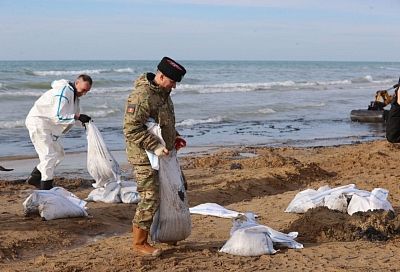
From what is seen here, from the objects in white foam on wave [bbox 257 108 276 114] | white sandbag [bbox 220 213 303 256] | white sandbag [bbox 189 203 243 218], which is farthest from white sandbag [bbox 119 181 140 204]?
white foam on wave [bbox 257 108 276 114]

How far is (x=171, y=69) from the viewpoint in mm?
5242

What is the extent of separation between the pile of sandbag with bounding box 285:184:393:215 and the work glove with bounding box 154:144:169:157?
265cm

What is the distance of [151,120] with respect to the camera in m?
5.34

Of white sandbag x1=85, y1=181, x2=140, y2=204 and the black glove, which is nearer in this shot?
the black glove

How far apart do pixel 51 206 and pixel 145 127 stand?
2.34 meters

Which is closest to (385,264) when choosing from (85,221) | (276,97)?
(85,221)

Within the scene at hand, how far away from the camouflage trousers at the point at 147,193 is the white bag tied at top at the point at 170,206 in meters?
0.06

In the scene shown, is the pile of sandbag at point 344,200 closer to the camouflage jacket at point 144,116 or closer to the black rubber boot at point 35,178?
the camouflage jacket at point 144,116

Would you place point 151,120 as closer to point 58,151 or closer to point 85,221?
point 85,221

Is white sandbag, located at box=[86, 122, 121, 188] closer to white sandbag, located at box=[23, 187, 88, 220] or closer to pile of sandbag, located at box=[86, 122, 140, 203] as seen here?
pile of sandbag, located at box=[86, 122, 140, 203]

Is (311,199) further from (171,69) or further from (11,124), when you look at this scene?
(11,124)

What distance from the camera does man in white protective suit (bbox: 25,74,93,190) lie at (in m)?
7.70

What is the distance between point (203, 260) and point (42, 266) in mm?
1405

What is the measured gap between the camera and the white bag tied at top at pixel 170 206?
17.9 feet
